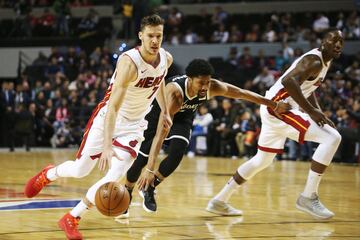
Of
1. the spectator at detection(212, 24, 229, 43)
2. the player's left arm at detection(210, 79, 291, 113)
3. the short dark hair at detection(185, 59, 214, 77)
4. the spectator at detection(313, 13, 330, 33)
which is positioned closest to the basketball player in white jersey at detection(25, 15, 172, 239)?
the short dark hair at detection(185, 59, 214, 77)

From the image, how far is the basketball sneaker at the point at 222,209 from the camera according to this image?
26.1ft

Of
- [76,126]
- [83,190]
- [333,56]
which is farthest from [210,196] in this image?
[76,126]

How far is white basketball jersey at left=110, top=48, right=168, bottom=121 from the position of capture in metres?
6.66

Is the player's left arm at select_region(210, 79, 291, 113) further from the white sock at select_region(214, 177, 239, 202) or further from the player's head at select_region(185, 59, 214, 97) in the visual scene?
the white sock at select_region(214, 177, 239, 202)

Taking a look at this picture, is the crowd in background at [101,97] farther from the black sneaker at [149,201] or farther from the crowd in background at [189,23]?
the black sneaker at [149,201]

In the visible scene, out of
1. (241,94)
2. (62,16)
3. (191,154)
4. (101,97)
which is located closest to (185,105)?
(241,94)

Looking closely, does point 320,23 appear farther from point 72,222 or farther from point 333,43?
point 72,222

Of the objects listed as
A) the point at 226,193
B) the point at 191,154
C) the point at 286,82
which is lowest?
the point at 191,154

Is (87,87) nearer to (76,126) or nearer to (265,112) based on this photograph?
(76,126)

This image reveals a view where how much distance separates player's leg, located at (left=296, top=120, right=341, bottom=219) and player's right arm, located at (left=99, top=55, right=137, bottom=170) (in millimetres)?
2283

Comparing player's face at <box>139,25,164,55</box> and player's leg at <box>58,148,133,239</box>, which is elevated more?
player's face at <box>139,25,164,55</box>

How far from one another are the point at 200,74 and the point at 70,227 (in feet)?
6.69

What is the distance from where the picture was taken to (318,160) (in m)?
7.93

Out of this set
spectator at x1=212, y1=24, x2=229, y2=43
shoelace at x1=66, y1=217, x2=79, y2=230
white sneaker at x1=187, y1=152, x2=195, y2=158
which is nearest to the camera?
shoelace at x1=66, y1=217, x2=79, y2=230
